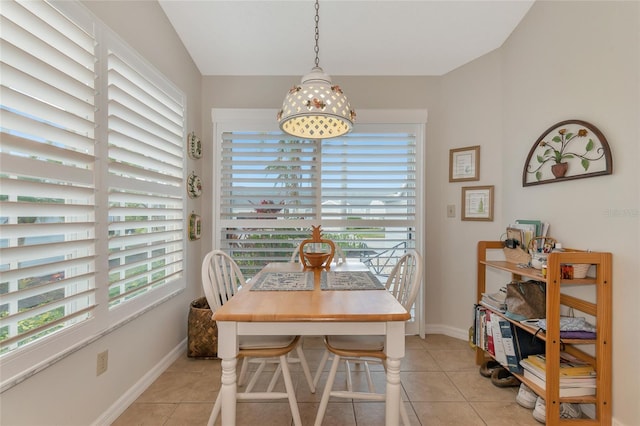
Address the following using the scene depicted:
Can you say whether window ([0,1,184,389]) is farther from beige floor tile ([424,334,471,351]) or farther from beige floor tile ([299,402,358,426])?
beige floor tile ([424,334,471,351])

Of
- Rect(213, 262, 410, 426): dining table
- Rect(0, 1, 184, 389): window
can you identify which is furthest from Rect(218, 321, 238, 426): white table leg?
Rect(0, 1, 184, 389): window

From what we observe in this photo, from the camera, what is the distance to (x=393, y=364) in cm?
128

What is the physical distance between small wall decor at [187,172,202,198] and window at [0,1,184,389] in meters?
0.49

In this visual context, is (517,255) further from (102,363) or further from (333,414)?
(102,363)

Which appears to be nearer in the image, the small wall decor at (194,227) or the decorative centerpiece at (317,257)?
the decorative centerpiece at (317,257)

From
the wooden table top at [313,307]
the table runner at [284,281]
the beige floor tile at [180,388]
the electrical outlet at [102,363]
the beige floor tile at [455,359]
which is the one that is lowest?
the beige floor tile at [180,388]

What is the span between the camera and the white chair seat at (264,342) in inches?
59.4

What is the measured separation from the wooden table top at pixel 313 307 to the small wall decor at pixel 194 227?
123 centimetres

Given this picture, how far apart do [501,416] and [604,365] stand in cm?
62

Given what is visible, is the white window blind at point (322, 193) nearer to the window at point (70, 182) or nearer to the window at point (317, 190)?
the window at point (317, 190)

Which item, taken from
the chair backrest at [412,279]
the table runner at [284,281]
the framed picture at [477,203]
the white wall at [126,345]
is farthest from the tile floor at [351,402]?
the framed picture at [477,203]

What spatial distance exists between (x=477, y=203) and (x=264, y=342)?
2.19 metres

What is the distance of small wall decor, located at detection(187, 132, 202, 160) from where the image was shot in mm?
2572

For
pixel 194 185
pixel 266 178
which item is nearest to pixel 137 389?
pixel 194 185
